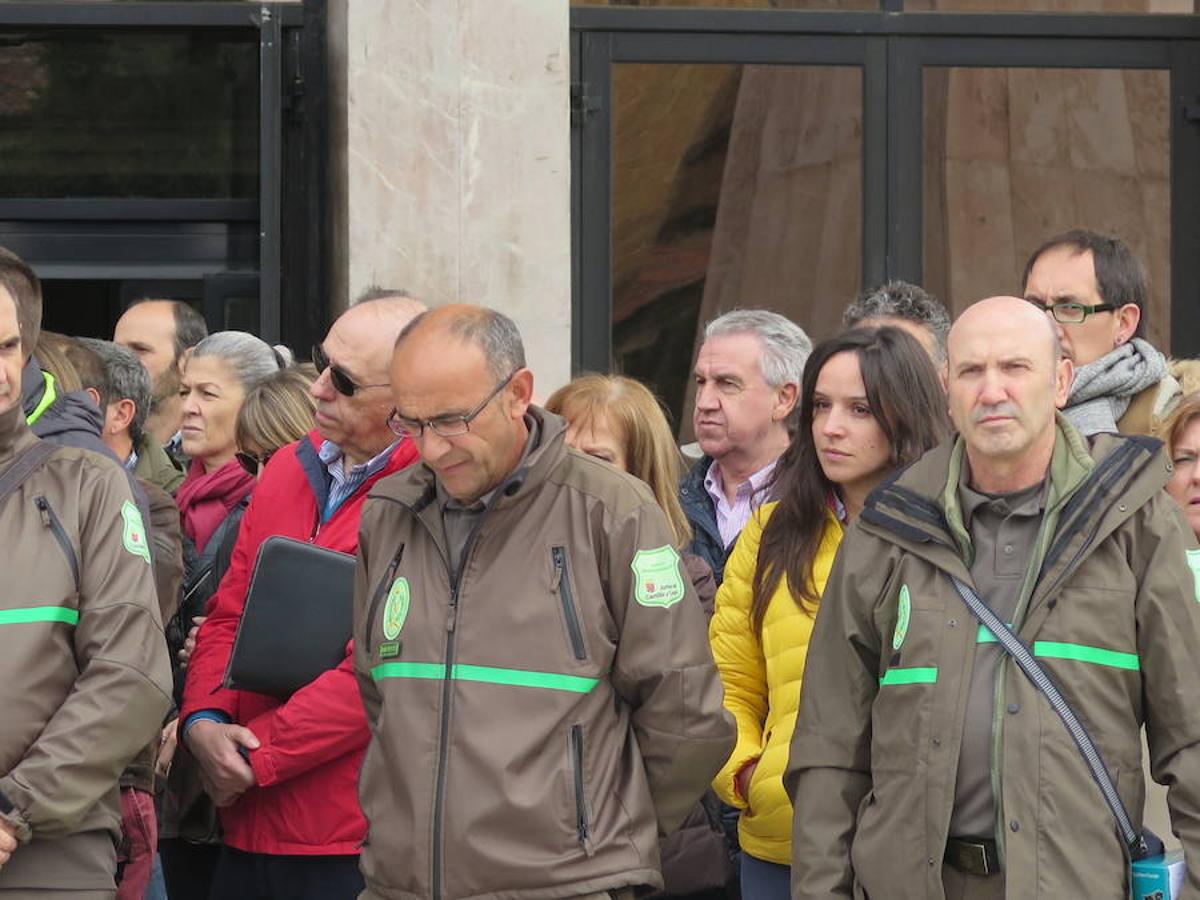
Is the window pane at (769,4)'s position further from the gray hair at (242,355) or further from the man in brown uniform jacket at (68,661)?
the man in brown uniform jacket at (68,661)

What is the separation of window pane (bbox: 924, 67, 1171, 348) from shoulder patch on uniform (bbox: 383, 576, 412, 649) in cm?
446

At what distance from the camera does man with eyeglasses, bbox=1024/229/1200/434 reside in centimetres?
530

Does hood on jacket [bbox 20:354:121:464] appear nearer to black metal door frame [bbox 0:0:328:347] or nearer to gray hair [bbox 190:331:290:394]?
gray hair [bbox 190:331:290:394]

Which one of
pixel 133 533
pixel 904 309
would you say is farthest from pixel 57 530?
pixel 904 309

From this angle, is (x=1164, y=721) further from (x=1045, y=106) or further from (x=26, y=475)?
(x=1045, y=106)

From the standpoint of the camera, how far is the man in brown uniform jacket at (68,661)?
408cm

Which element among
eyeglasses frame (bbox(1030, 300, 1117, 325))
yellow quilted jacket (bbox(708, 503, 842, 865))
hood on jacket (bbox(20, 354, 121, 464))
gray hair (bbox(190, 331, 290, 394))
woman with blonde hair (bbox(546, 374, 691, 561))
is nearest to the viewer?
yellow quilted jacket (bbox(708, 503, 842, 865))

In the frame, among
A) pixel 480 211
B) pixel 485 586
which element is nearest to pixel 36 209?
pixel 480 211

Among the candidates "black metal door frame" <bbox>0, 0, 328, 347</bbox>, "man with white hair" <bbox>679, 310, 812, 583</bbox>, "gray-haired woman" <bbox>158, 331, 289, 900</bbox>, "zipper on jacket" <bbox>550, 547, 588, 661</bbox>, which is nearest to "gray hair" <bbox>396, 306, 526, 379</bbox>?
"zipper on jacket" <bbox>550, 547, 588, 661</bbox>

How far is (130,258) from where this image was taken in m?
7.89

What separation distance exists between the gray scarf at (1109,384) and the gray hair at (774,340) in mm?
756

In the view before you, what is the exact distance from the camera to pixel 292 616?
4.74 metres

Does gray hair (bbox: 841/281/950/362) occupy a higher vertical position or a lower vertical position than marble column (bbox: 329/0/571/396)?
lower

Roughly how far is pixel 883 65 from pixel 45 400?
14.1ft
